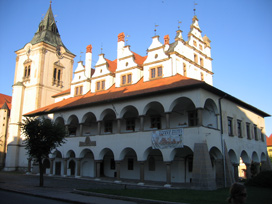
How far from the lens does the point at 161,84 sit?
24359mm

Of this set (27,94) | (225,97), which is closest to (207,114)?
(225,97)

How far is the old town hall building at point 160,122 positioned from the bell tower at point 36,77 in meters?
5.55

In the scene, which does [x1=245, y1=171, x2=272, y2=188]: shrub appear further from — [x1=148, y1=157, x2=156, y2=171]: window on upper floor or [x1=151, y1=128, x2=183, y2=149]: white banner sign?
[x1=148, y1=157, x2=156, y2=171]: window on upper floor

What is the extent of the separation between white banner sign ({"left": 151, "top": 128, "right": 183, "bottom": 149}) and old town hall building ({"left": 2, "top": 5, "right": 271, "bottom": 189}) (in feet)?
0.26

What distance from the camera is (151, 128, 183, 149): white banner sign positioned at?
21.3 metres

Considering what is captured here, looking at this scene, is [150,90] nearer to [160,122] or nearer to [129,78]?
[160,122]

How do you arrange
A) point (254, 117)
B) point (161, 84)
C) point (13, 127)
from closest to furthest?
point (161, 84), point (254, 117), point (13, 127)

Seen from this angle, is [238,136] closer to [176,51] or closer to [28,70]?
[176,51]

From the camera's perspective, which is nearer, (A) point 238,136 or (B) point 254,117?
(A) point 238,136

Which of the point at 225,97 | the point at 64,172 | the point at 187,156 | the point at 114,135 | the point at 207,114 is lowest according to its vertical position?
the point at 64,172

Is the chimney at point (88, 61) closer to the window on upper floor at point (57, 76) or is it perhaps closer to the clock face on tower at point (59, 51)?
the window on upper floor at point (57, 76)

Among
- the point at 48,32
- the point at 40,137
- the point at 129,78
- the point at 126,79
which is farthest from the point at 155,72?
the point at 48,32

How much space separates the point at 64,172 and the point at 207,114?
1673cm

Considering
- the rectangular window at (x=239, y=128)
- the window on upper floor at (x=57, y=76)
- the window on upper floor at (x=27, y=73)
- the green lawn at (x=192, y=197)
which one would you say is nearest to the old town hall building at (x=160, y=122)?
the rectangular window at (x=239, y=128)
